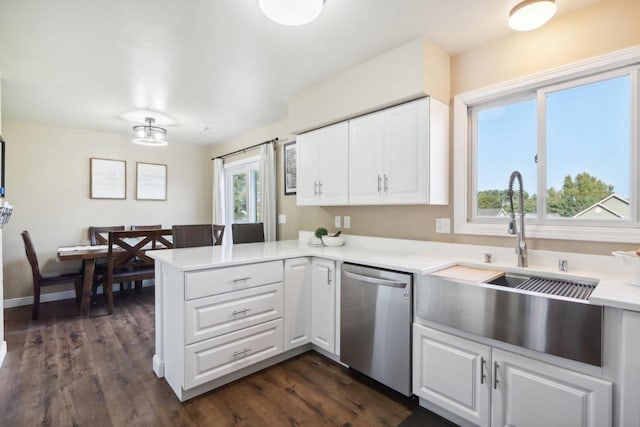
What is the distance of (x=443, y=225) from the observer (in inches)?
92.3

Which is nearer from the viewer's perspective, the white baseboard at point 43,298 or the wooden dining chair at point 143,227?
the white baseboard at point 43,298

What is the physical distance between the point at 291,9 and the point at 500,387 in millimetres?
2138

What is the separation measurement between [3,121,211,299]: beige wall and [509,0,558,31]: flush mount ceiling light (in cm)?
489

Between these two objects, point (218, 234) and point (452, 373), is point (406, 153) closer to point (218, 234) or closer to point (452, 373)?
point (452, 373)

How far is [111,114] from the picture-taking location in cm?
360

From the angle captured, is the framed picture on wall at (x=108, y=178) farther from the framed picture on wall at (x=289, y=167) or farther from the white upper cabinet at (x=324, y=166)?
the white upper cabinet at (x=324, y=166)

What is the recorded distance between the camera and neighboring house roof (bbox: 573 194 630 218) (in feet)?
5.58

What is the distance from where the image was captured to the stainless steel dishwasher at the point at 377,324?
6.10 feet

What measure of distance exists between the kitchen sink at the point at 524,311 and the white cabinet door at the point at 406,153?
2.28 ft

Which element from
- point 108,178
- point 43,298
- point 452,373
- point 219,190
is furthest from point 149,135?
point 452,373

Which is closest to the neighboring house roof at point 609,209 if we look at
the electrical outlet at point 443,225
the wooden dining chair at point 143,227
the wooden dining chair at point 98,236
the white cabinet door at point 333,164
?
the electrical outlet at point 443,225

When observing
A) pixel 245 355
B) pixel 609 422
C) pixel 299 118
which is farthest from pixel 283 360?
pixel 299 118

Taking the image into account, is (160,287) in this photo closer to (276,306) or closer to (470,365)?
(276,306)

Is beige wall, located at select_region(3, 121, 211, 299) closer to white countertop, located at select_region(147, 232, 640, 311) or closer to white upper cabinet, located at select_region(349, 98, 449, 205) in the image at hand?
white countertop, located at select_region(147, 232, 640, 311)
